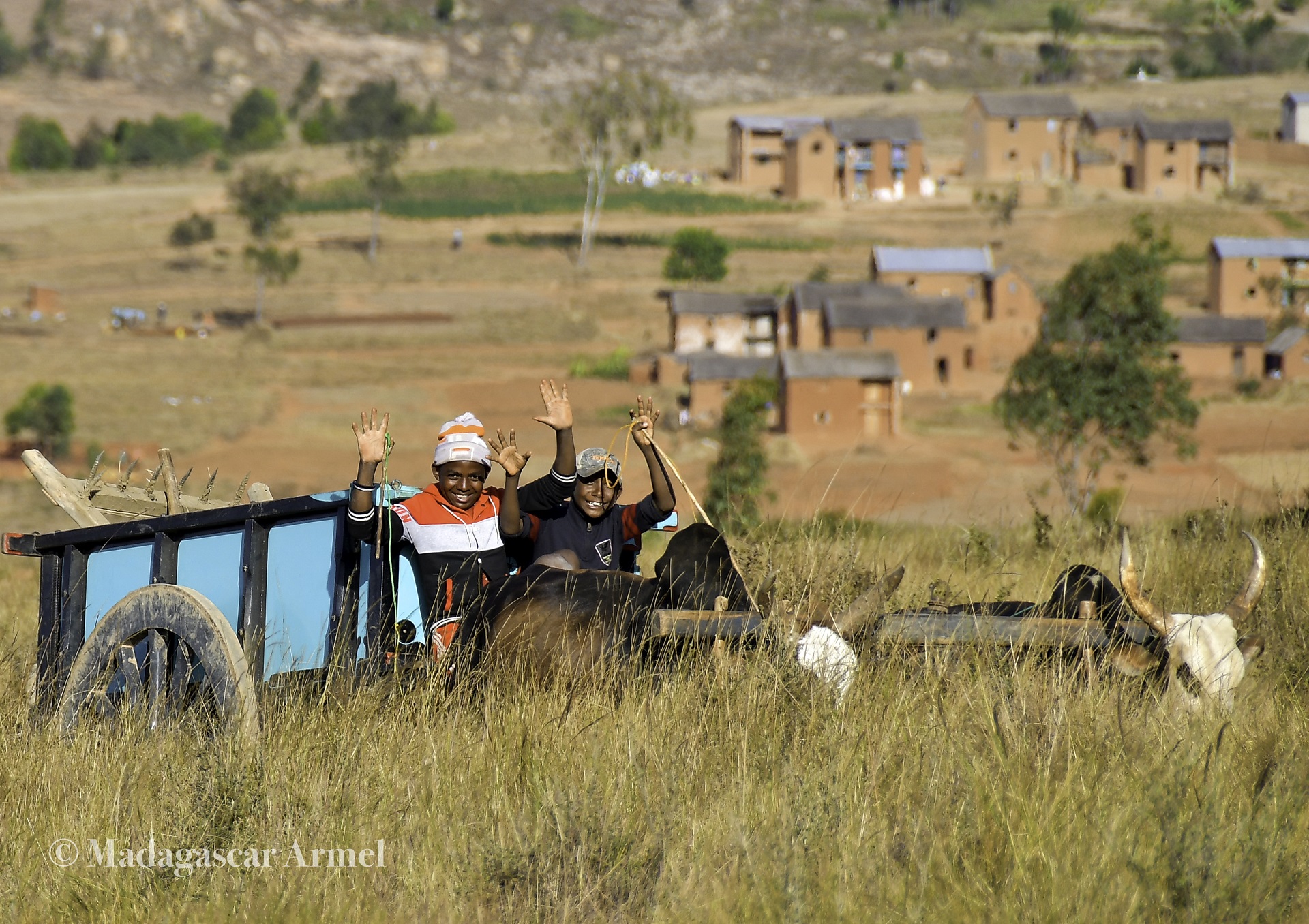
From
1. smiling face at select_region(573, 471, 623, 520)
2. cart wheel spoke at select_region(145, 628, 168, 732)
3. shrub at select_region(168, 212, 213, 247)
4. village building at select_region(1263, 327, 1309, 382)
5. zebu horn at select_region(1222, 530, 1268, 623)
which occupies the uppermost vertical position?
shrub at select_region(168, 212, 213, 247)

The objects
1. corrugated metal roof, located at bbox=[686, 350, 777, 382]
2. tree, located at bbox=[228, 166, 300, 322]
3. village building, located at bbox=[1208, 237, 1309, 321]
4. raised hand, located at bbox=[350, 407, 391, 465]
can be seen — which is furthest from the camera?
tree, located at bbox=[228, 166, 300, 322]

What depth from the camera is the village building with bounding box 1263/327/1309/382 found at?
4891cm

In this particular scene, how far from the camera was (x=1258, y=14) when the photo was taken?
13312cm

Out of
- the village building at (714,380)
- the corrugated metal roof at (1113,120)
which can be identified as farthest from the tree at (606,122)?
the village building at (714,380)

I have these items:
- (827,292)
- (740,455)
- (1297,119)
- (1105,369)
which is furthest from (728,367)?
(1297,119)

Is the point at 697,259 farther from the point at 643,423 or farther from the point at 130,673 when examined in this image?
the point at 130,673

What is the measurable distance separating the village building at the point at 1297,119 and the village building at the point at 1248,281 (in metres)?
40.7

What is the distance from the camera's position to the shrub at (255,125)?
127 metres

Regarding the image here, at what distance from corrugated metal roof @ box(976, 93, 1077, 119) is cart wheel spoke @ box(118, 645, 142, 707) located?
278 ft

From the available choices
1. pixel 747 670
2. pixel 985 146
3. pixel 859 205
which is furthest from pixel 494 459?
pixel 985 146

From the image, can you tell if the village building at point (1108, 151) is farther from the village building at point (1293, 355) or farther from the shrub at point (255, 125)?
the shrub at point (255, 125)

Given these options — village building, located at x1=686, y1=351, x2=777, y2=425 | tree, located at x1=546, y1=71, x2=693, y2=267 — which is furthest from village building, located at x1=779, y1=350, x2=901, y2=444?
tree, located at x1=546, y1=71, x2=693, y2=267

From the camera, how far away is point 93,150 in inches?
4606

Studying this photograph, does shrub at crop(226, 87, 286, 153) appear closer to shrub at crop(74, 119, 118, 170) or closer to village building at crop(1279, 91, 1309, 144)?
shrub at crop(74, 119, 118, 170)
